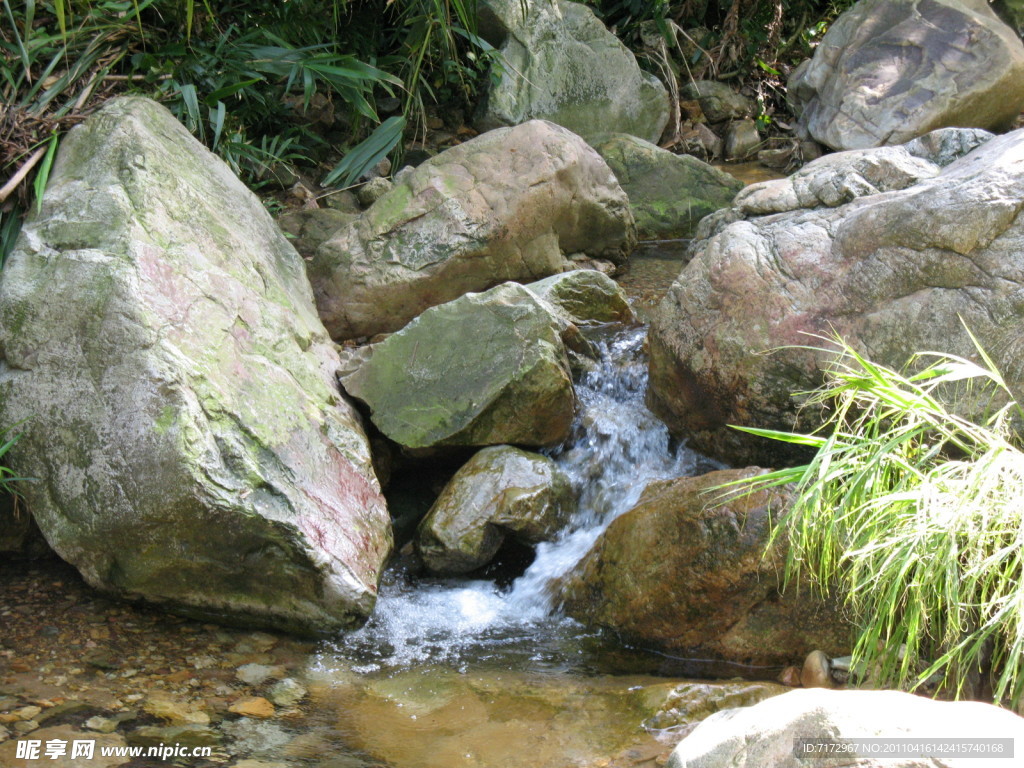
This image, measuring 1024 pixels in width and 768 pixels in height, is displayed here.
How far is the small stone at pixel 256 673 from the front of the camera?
2793 millimetres

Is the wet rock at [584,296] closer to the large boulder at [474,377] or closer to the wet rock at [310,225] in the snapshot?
the large boulder at [474,377]

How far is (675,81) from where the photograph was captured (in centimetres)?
763

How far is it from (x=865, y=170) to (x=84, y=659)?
11.2ft

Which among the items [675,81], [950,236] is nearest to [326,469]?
[950,236]

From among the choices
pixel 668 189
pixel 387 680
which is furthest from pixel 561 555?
pixel 668 189

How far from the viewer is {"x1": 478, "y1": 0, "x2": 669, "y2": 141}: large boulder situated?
6.86 meters

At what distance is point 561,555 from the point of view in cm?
359

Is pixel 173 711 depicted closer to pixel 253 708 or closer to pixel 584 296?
pixel 253 708

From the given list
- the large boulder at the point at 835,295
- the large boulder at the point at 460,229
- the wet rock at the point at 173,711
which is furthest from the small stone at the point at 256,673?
the large boulder at the point at 460,229

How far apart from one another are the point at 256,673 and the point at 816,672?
168 cm

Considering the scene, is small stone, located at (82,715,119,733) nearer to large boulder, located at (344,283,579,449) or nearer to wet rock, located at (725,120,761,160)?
large boulder, located at (344,283,579,449)

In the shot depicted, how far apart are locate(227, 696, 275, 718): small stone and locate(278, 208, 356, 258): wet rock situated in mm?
3079

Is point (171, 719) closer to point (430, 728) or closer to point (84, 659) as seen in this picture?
point (84, 659)

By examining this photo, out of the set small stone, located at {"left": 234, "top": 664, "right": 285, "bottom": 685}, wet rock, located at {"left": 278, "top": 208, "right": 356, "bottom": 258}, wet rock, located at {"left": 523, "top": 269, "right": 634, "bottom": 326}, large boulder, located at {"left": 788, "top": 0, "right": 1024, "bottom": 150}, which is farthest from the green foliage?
large boulder, located at {"left": 788, "top": 0, "right": 1024, "bottom": 150}
